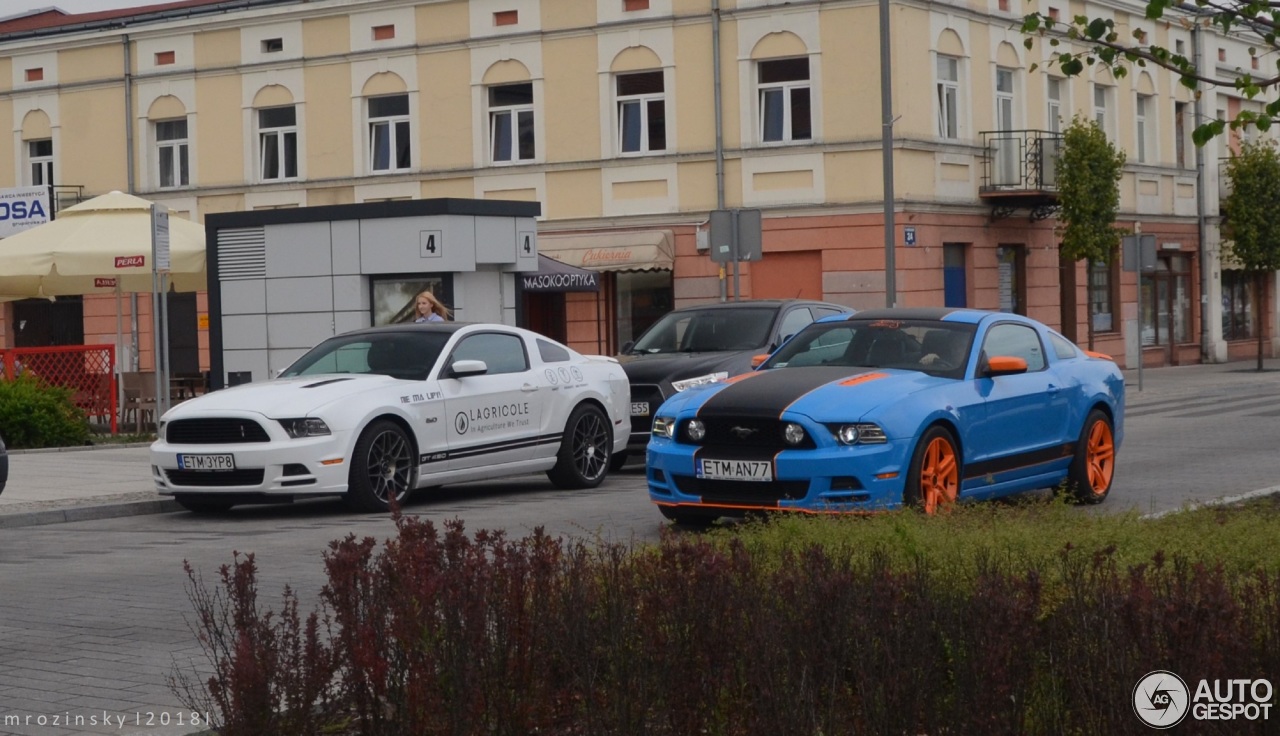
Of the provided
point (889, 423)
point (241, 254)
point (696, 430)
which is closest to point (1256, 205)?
point (241, 254)

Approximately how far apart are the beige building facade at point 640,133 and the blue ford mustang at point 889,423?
17.7 metres

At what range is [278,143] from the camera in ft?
132

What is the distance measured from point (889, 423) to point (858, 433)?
0.21 m

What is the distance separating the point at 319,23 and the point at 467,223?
19.6 meters

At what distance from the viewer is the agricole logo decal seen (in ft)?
48.7

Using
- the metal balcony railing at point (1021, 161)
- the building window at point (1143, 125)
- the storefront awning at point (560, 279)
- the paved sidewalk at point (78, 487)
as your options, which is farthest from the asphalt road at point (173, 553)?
the building window at point (1143, 125)

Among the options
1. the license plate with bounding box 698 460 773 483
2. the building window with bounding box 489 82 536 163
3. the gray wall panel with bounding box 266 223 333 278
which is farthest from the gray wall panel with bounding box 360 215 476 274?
the building window with bounding box 489 82 536 163

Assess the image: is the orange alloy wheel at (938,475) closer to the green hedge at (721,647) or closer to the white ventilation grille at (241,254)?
the green hedge at (721,647)

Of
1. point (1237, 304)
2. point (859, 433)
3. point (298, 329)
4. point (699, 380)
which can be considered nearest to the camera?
point (859, 433)

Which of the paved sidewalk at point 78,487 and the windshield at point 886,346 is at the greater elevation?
the windshield at point 886,346

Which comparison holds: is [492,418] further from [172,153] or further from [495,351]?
[172,153]

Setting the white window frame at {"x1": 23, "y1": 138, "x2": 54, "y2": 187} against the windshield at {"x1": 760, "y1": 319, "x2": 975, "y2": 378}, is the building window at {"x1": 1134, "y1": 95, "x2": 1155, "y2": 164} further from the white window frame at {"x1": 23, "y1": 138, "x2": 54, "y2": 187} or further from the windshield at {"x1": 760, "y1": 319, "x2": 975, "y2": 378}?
the windshield at {"x1": 760, "y1": 319, "x2": 975, "y2": 378}

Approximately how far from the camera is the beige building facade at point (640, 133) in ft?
113

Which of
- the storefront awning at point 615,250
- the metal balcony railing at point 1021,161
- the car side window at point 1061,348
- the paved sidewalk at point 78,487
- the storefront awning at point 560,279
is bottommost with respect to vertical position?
the paved sidewalk at point 78,487
